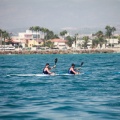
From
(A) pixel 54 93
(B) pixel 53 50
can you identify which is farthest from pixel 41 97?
(B) pixel 53 50

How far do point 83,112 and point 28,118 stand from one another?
2.68 m

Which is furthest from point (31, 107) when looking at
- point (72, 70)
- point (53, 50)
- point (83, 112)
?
point (53, 50)

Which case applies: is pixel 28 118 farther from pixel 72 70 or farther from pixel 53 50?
pixel 53 50

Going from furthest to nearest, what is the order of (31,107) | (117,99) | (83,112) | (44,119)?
(117,99) → (31,107) → (83,112) → (44,119)

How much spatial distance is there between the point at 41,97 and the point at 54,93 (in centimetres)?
217

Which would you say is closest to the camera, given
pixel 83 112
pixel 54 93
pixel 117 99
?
pixel 83 112

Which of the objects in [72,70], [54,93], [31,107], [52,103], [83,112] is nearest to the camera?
[83,112]

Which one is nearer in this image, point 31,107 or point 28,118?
point 28,118

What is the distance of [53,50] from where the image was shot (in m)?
200

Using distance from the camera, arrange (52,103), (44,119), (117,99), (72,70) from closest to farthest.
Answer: (44,119) < (52,103) < (117,99) < (72,70)

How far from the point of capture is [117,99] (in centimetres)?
2084

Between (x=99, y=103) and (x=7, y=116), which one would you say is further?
(x=99, y=103)

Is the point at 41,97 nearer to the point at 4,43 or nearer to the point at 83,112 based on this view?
the point at 83,112

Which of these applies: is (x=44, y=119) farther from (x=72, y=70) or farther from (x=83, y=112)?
(x=72, y=70)
